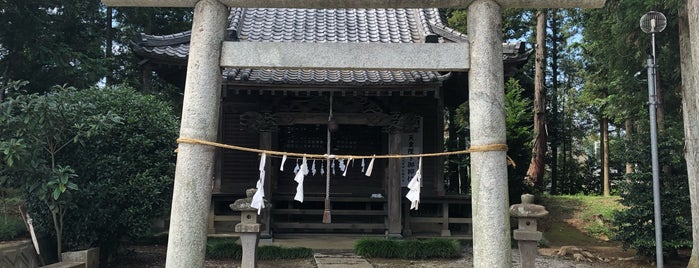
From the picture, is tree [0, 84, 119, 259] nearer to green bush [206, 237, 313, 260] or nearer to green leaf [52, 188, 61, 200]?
green leaf [52, 188, 61, 200]

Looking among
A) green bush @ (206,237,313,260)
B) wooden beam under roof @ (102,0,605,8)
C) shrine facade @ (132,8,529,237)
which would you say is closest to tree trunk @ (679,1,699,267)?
shrine facade @ (132,8,529,237)

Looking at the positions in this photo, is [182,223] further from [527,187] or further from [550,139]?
[550,139]

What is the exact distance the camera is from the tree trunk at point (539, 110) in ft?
58.0

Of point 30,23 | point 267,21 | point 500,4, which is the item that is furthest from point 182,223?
point 30,23

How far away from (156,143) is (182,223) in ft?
14.5

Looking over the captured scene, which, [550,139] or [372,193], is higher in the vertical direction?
[550,139]

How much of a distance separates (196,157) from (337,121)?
252 inches

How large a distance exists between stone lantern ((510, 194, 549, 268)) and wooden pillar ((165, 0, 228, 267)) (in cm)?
372

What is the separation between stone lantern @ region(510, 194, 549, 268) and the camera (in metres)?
5.86

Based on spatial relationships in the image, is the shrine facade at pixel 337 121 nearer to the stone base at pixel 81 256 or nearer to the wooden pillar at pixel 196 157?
the stone base at pixel 81 256

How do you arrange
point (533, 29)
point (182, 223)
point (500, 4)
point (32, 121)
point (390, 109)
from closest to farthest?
point (182, 223)
point (500, 4)
point (32, 121)
point (390, 109)
point (533, 29)

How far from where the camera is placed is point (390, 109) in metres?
10.7

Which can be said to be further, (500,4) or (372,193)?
(372,193)

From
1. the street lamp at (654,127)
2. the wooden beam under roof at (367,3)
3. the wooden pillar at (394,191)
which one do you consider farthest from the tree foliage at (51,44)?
the street lamp at (654,127)
